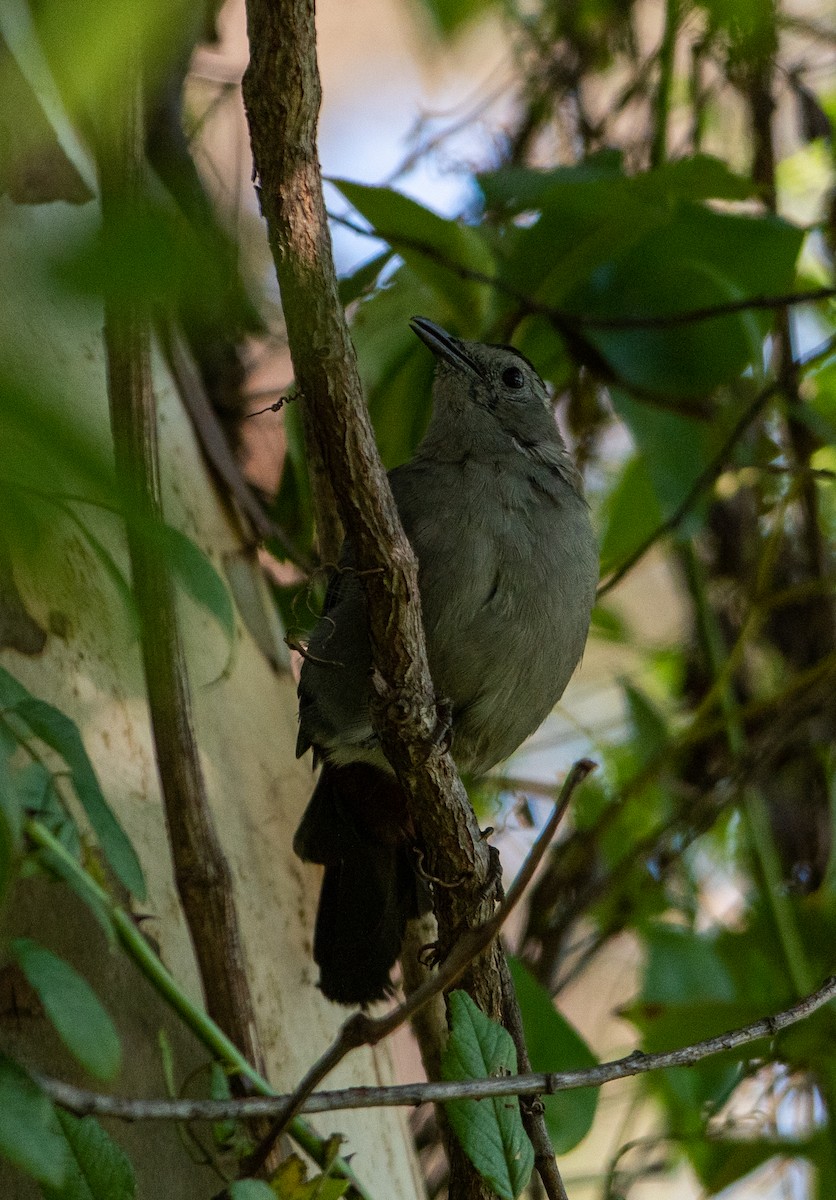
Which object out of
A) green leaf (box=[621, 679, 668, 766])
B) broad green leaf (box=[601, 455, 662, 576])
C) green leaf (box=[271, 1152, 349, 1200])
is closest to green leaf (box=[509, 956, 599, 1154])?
green leaf (box=[271, 1152, 349, 1200])

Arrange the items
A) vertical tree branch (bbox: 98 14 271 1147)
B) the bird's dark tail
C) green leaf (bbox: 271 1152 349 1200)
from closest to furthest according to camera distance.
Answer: green leaf (bbox: 271 1152 349 1200), vertical tree branch (bbox: 98 14 271 1147), the bird's dark tail

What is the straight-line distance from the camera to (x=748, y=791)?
161 inches

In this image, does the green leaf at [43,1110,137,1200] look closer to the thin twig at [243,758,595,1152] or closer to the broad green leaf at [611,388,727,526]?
the thin twig at [243,758,595,1152]

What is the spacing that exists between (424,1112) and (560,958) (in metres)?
0.64

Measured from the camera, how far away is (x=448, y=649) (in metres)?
2.67

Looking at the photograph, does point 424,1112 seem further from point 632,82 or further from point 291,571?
point 632,82

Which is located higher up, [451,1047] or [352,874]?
[352,874]

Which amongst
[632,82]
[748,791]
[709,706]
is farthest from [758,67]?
[748,791]

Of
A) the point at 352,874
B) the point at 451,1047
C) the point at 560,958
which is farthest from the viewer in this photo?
the point at 560,958

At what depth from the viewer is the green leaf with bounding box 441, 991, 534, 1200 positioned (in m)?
1.82

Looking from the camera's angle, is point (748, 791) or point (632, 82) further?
point (632, 82)

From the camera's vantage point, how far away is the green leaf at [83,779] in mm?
1608

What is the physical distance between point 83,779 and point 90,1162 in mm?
492

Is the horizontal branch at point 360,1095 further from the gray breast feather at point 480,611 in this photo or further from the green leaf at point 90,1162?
the gray breast feather at point 480,611
